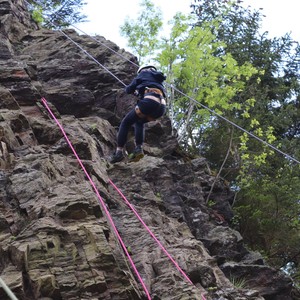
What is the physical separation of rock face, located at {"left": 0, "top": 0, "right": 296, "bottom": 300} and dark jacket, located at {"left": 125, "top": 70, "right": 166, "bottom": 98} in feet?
4.22

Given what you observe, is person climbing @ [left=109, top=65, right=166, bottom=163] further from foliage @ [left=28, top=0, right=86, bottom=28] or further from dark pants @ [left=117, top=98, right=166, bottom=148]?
foliage @ [left=28, top=0, right=86, bottom=28]

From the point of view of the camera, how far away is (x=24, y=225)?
694 centimetres

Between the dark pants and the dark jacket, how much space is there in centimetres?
29

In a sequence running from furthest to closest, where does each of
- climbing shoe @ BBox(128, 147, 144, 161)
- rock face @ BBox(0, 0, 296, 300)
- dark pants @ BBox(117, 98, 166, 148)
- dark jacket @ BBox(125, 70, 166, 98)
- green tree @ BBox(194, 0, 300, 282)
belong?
green tree @ BBox(194, 0, 300, 282)
climbing shoe @ BBox(128, 147, 144, 161)
dark jacket @ BBox(125, 70, 166, 98)
dark pants @ BBox(117, 98, 166, 148)
rock face @ BBox(0, 0, 296, 300)

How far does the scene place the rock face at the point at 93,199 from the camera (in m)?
6.28

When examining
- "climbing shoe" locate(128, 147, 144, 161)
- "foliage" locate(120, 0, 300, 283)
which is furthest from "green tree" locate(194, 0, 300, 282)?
"climbing shoe" locate(128, 147, 144, 161)

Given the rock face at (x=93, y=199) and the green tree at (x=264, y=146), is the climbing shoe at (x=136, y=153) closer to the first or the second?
the rock face at (x=93, y=199)

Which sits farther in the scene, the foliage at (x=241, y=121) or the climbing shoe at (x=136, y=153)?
the foliage at (x=241, y=121)

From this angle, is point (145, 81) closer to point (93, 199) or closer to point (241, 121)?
point (93, 199)

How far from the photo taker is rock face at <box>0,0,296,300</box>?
6281mm

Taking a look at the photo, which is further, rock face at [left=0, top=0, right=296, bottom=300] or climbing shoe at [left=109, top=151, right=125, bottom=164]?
climbing shoe at [left=109, top=151, right=125, bottom=164]

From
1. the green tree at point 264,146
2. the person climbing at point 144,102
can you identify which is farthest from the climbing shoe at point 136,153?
the green tree at point 264,146

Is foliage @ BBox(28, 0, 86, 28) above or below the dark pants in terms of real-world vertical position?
above

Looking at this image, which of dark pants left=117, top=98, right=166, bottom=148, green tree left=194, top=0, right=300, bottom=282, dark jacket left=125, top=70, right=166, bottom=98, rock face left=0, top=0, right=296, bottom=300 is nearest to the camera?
rock face left=0, top=0, right=296, bottom=300
